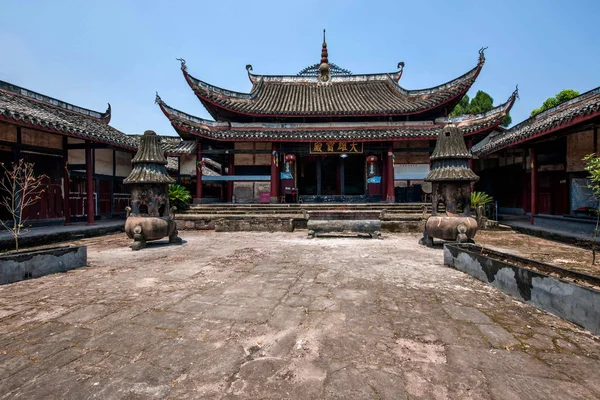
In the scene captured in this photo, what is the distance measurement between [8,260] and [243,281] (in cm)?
361

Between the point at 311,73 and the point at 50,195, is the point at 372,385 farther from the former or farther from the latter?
the point at 311,73

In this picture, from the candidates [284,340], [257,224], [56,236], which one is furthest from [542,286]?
[56,236]

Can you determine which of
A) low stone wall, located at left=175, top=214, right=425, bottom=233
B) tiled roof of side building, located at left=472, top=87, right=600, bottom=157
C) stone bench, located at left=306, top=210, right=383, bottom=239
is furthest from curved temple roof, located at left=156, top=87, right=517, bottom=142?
stone bench, located at left=306, top=210, right=383, bottom=239

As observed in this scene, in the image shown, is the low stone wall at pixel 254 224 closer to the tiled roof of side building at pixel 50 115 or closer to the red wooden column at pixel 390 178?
the tiled roof of side building at pixel 50 115

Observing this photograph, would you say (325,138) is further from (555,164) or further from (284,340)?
(284,340)

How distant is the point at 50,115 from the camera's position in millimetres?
10398

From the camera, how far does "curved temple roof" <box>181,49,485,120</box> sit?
1502cm

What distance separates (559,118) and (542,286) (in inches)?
326

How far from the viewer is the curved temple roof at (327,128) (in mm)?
13219

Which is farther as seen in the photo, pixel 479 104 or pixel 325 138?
pixel 479 104

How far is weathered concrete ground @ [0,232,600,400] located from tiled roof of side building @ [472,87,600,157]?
688cm

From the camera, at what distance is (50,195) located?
35.3 feet

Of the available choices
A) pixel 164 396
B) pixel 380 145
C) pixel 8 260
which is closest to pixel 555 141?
pixel 380 145

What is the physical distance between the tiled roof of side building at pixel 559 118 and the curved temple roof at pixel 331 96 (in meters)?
3.47
